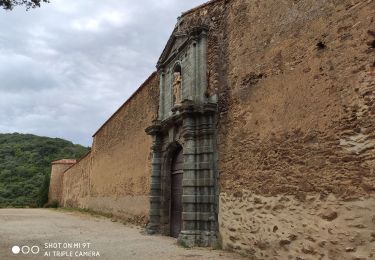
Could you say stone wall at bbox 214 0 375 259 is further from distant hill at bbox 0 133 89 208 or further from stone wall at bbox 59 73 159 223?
distant hill at bbox 0 133 89 208

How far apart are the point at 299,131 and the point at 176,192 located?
4.92m

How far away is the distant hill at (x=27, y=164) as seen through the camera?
121 feet

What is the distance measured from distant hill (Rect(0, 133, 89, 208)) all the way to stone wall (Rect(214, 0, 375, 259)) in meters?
33.2

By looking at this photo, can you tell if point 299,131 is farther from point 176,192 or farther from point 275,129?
point 176,192

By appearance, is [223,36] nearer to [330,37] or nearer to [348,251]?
[330,37]

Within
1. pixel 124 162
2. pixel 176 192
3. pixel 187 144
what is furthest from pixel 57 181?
pixel 187 144

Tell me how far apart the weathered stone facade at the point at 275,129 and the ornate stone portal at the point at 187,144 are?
0.09 ft

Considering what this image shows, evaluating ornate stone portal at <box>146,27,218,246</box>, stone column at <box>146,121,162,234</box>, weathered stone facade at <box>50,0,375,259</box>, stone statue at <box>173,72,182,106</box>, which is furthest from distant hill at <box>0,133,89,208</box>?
weathered stone facade at <box>50,0,375,259</box>

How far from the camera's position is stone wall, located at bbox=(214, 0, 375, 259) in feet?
15.7

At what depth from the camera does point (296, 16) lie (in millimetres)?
6234

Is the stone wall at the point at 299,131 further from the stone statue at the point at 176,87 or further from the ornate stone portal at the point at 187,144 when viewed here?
the stone statue at the point at 176,87

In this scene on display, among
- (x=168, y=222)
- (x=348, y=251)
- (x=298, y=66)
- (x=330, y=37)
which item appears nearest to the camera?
(x=348, y=251)

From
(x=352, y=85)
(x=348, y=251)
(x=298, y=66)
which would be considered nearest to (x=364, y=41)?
(x=352, y=85)

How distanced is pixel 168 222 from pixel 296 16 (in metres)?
6.32
